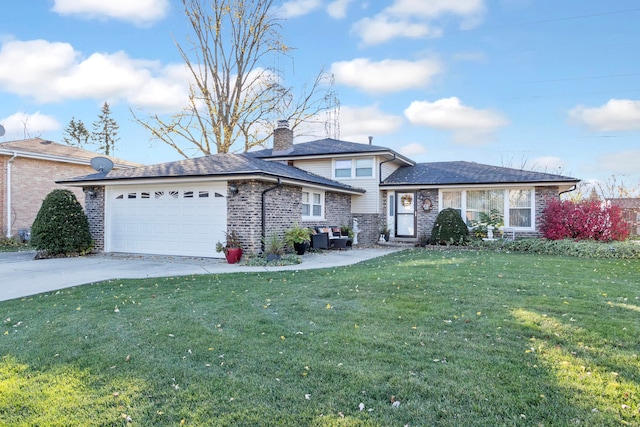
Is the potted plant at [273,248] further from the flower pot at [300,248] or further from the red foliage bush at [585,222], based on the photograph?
the red foliage bush at [585,222]

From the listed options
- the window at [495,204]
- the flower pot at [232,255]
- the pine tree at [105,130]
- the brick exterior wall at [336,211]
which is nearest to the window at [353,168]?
the brick exterior wall at [336,211]

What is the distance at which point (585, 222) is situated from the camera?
43.6 feet

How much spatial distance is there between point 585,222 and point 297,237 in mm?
9595

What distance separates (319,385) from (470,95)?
1957cm

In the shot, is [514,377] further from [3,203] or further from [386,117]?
[386,117]

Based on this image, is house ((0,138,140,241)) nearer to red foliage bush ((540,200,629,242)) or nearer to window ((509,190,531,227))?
window ((509,190,531,227))

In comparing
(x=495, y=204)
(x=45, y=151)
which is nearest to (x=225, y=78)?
(x=45, y=151)

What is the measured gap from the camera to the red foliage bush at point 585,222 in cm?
1308

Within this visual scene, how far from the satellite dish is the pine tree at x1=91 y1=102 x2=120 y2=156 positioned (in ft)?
99.2

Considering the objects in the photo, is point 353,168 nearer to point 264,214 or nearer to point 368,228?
point 368,228

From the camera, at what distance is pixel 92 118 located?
4103 cm

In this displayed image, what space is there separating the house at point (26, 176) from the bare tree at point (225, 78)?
7.04 meters

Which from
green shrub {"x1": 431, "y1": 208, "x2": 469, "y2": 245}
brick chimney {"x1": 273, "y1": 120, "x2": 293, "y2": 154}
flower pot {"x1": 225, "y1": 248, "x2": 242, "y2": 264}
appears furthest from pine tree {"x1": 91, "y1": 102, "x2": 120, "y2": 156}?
green shrub {"x1": 431, "y1": 208, "x2": 469, "y2": 245}

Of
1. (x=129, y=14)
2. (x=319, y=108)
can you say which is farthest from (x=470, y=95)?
(x=129, y=14)
